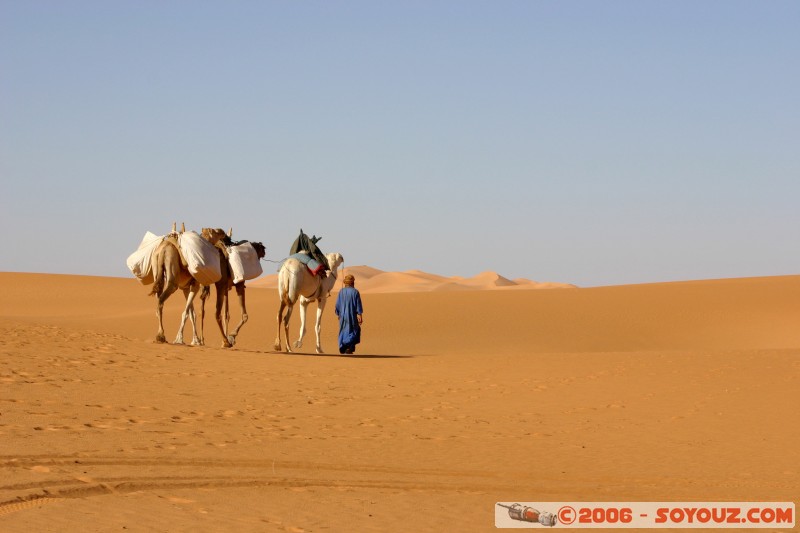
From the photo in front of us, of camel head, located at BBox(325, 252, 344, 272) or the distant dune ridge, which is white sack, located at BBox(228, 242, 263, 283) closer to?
camel head, located at BBox(325, 252, 344, 272)

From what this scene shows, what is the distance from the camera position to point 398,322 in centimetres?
3444

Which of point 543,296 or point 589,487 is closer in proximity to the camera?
point 589,487

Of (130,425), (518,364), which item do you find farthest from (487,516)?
(518,364)

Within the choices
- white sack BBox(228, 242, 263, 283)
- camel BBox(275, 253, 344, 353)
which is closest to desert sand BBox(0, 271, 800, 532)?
camel BBox(275, 253, 344, 353)

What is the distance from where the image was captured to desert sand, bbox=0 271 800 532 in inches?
301

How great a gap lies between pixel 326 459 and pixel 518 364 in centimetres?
1011

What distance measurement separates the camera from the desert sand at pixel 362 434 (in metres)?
7.64

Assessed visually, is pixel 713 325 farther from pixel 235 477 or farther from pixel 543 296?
pixel 235 477

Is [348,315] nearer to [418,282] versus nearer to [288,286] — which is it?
[288,286]

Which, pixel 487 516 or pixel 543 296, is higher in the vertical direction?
pixel 543 296

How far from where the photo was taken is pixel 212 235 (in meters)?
20.3

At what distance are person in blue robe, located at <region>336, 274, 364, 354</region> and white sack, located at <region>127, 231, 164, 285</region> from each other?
12.3 feet

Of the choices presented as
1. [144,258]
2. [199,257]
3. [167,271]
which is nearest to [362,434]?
[199,257]

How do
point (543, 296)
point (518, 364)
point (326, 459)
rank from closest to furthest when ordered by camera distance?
point (326, 459) < point (518, 364) < point (543, 296)
